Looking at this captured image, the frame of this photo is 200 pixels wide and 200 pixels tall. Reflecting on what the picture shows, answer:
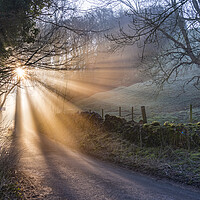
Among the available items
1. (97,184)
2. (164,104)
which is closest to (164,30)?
(97,184)

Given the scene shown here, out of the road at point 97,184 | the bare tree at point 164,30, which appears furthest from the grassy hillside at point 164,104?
the road at point 97,184

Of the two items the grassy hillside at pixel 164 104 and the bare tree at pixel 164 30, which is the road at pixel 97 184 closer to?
the bare tree at pixel 164 30

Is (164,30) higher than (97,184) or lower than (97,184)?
higher

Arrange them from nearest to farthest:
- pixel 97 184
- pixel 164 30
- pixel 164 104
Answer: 1. pixel 97 184
2. pixel 164 30
3. pixel 164 104

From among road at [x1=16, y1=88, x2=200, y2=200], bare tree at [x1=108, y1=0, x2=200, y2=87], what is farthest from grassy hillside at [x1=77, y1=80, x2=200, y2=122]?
road at [x1=16, y1=88, x2=200, y2=200]

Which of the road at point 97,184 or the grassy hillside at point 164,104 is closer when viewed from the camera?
the road at point 97,184

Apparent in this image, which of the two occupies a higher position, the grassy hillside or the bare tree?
the bare tree

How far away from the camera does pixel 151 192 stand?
16.4 feet

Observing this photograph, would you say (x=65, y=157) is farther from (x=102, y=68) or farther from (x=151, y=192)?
(x=102, y=68)

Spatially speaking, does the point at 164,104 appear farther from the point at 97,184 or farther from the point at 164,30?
the point at 97,184

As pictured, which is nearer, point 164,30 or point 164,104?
point 164,30

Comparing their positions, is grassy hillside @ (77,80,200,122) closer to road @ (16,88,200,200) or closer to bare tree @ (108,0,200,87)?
bare tree @ (108,0,200,87)

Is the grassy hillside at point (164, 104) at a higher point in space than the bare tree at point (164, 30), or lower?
lower

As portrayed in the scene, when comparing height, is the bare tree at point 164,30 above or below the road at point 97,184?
above
